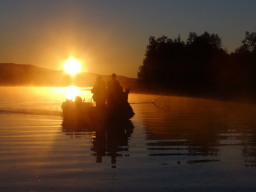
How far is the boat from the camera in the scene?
71.1 ft

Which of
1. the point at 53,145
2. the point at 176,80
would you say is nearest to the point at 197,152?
the point at 53,145

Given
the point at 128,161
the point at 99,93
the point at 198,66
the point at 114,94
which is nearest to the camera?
the point at 128,161

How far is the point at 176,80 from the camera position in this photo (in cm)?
10325

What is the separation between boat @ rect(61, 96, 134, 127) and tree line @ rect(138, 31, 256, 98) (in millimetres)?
48347

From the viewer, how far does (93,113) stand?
72.8ft

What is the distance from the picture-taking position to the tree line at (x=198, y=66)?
247ft

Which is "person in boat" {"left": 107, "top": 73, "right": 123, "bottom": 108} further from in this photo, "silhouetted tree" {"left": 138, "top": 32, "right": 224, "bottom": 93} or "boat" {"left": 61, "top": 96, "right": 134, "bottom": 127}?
"silhouetted tree" {"left": 138, "top": 32, "right": 224, "bottom": 93}

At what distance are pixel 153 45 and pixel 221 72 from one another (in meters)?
37.0

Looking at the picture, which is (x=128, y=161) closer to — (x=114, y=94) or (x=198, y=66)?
(x=114, y=94)

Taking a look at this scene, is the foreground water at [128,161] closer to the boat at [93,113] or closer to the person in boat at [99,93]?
the boat at [93,113]

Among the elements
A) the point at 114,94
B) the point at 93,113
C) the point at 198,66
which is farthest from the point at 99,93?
the point at 198,66

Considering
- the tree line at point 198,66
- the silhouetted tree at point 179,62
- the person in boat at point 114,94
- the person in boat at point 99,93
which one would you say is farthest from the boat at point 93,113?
the silhouetted tree at point 179,62

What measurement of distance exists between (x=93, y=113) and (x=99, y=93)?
93 cm

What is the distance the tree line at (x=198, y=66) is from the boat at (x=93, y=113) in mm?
48347
